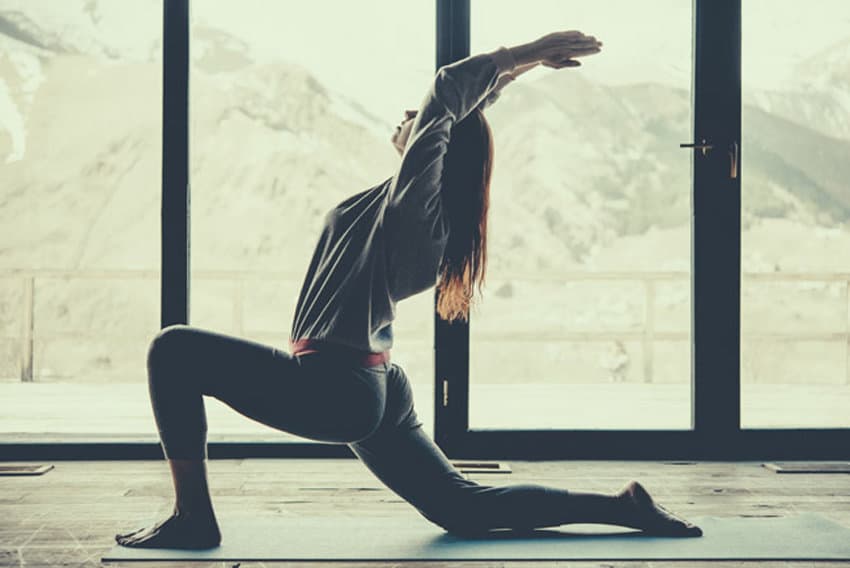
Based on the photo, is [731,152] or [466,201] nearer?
[466,201]

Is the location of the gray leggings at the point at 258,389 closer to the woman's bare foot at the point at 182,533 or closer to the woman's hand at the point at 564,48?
the woman's bare foot at the point at 182,533

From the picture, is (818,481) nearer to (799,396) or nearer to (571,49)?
(571,49)

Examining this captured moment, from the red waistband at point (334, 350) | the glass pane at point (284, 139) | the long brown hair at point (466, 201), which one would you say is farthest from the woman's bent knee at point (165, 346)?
the glass pane at point (284, 139)

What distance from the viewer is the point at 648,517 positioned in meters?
2.18

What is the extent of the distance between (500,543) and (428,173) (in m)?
0.83

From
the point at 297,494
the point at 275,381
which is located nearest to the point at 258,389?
the point at 275,381

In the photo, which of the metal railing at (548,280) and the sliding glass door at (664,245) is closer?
the sliding glass door at (664,245)

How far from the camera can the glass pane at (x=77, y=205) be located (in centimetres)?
550

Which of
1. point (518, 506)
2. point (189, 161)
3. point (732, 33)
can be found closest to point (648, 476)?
point (518, 506)

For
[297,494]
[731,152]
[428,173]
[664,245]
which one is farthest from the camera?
[664,245]

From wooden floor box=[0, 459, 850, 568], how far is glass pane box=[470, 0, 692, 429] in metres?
2.07

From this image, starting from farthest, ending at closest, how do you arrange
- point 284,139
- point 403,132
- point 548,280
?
point 284,139
point 548,280
point 403,132

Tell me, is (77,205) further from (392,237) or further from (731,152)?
(392,237)

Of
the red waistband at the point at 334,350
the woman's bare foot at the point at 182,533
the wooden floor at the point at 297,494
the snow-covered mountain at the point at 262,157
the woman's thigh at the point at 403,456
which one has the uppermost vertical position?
the snow-covered mountain at the point at 262,157
